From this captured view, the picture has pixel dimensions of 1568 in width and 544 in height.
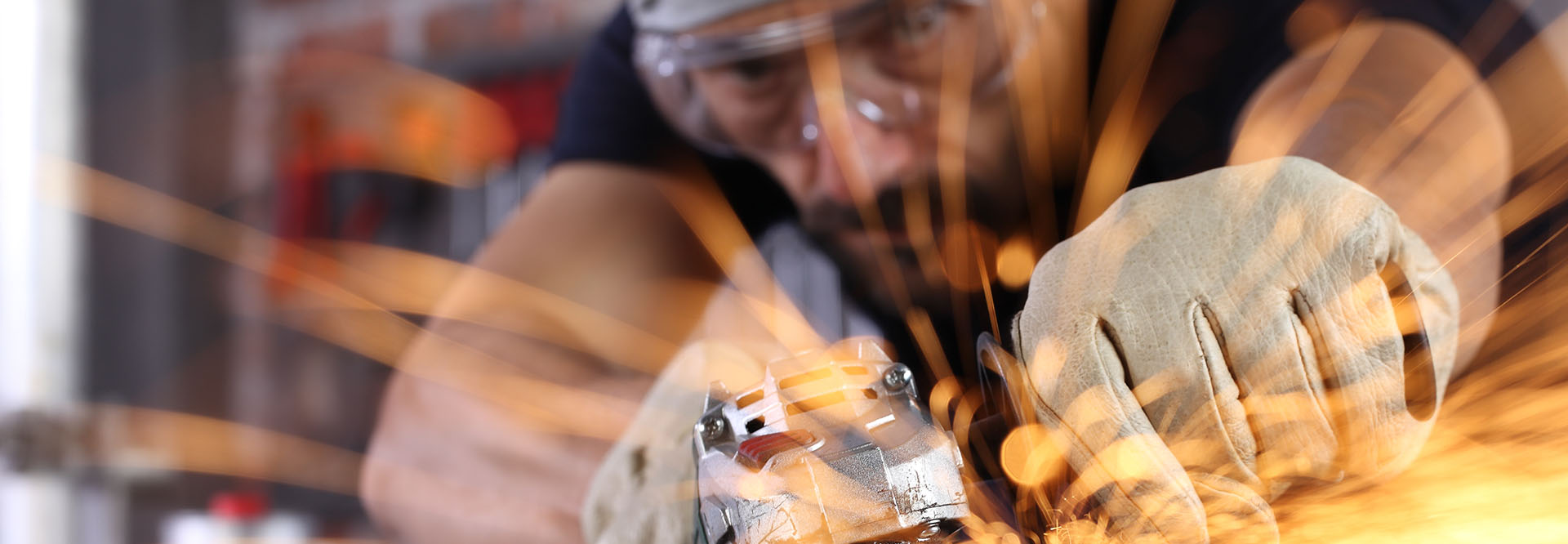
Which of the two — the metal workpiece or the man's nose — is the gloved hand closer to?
the metal workpiece

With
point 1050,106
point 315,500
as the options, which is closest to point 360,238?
point 315,500

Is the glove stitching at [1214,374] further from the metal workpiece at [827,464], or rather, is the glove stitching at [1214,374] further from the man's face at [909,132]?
the man's face at [909,132]

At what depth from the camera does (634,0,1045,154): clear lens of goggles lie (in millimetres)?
884

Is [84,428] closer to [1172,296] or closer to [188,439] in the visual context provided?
[188,439]

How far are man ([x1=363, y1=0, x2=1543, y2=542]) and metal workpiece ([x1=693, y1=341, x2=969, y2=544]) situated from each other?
2.5 inches

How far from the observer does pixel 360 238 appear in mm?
1662

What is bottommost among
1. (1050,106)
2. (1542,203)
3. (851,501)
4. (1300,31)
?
(851,501)

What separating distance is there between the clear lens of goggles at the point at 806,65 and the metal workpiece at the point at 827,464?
55 cm

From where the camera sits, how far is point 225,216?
72.3 inches

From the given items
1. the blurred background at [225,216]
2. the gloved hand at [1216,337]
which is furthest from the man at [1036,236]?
the blurred background at [225,216]

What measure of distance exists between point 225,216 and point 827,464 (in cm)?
185

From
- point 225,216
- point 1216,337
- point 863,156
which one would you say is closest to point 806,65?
point 863,156

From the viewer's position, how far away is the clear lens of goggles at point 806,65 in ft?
2.90

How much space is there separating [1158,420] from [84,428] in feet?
6.37
